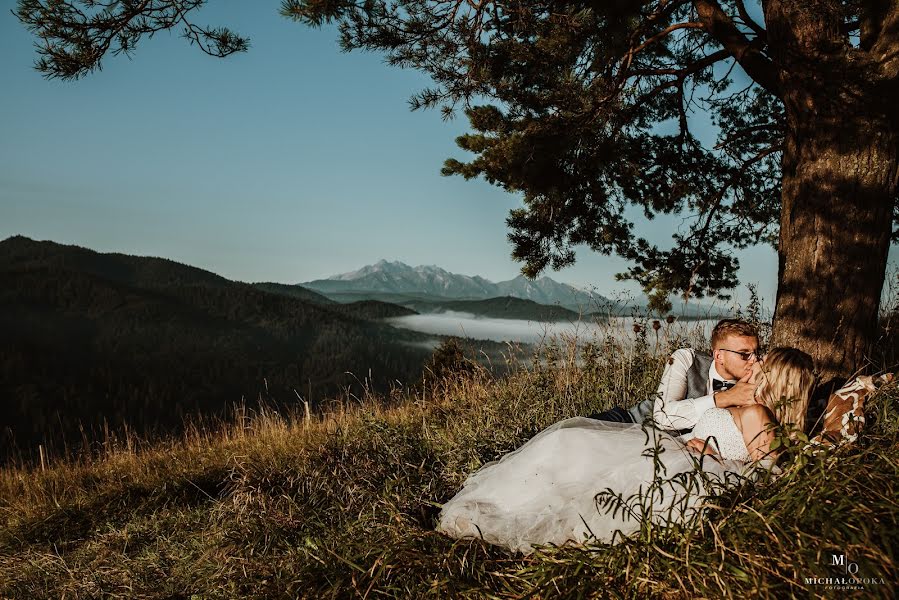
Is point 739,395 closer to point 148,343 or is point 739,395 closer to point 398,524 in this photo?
point 398,524

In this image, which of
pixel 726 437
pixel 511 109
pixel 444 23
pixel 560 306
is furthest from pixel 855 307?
pixel 444 23

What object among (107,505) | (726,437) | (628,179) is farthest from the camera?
(628,179)

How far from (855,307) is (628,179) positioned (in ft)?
11.8

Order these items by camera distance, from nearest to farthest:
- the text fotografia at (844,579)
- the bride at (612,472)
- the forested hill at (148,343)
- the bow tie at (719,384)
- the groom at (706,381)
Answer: the text fotografia at (844,579) → the bride at (612,472) → the groom at (706,381) → the bow tie at (719,384) → the forested hill at (148,343)

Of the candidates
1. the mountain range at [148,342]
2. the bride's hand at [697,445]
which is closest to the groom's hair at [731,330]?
the bride's hand at [697,445]

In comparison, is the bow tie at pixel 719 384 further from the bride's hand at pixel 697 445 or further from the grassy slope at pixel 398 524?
the bride's hand at pixel 697 445

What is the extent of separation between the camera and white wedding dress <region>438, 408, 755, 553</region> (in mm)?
2609

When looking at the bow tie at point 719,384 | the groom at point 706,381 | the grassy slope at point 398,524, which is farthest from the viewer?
the bow tie at point 719,384

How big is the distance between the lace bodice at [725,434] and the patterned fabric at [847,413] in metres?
0.35

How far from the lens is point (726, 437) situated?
9.20 ft

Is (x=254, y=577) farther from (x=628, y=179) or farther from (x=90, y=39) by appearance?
(x=628, y=179)

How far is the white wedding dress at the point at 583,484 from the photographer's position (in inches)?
103

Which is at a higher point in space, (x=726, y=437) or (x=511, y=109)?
(x=511, y=109)

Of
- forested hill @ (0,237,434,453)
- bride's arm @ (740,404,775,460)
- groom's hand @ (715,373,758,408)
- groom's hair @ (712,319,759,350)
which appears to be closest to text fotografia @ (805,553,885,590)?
bride's arm @ (740,404,775,460)
